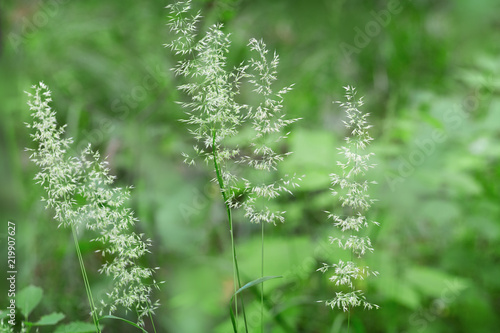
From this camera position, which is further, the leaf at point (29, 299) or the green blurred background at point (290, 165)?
the green blurred background at point (290, 165)

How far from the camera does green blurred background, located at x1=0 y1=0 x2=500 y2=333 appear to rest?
Answer: 1.81m

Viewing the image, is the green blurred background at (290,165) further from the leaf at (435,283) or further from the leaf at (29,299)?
the leaf at (29,299)

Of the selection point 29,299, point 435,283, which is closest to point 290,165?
point 435,283

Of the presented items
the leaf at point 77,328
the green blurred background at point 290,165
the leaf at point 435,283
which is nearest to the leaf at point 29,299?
the leaf at point 77,328

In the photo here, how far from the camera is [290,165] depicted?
197 cm

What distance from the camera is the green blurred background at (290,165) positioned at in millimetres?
1808

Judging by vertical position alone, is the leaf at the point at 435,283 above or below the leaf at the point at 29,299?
above

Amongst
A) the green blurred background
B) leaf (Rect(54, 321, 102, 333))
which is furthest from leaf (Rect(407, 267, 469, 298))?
leaf (Rect(54, 321, 102, 333))

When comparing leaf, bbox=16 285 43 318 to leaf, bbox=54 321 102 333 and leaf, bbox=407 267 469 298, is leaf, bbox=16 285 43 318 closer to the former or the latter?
leaf, bbox=54 321 102 333

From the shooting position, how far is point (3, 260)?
6.01ft

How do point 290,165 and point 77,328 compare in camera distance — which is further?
point 290,165

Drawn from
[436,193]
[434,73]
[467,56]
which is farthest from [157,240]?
[467,56]

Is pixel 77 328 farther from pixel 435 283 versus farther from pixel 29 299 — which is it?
pixel 435 283

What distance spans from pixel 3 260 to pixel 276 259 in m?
0.97
